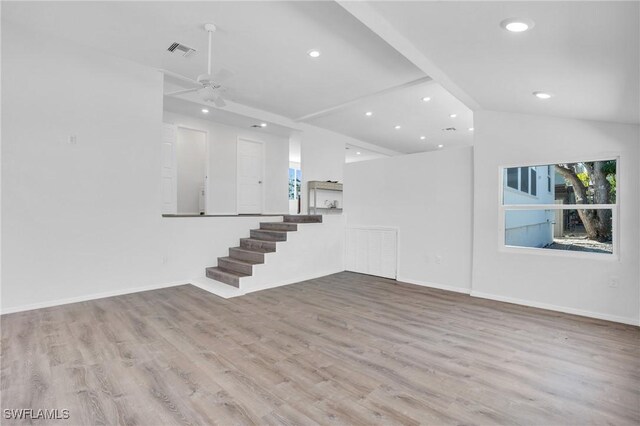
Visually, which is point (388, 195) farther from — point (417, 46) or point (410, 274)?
point (417, 46)

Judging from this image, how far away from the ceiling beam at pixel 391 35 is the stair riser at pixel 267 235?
3.31m

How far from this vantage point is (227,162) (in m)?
7.45

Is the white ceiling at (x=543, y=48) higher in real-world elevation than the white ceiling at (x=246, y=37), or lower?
lower

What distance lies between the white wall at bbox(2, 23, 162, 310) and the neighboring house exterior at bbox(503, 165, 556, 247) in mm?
5029

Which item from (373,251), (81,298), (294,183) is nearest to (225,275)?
(81,298)

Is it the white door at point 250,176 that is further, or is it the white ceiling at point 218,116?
the white door at point 250,176

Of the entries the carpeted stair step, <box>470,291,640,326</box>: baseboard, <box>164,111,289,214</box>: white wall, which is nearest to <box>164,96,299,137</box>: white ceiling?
<box>164,111,289,214</box>: white wall

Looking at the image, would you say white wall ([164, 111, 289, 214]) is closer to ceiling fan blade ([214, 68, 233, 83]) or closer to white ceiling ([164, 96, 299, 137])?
white ceiling ([164, 96, 299, 137])

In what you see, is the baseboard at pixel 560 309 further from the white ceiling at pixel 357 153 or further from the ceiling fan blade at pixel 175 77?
the white ceiling at pixel 357 153

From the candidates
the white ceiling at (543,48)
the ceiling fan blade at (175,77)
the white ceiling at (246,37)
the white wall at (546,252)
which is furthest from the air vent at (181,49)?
the white wall at (546,252)

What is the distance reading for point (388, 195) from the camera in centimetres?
580

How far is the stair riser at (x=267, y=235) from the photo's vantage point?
18.0 feet

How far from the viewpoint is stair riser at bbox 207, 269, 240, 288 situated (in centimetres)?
475

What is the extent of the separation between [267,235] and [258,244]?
0.90ft
